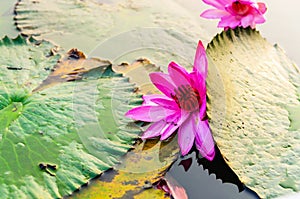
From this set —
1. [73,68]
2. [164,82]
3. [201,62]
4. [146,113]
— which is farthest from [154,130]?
[73,68]

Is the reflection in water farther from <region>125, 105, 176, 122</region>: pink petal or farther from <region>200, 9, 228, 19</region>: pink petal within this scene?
<region>200, 9, 228, 19</region>: pink petal

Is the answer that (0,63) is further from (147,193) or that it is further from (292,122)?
(292,122)

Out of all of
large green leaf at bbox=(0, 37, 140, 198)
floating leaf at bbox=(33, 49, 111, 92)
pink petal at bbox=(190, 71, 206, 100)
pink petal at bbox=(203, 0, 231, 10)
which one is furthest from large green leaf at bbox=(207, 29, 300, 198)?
floating leaf at bbox=(33, 49, 111, 92)

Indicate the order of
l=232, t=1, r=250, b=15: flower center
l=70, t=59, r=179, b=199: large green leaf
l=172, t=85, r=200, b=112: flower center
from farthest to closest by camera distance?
l=232, t=1, r=250, b=15: flower center < l=172, t=85, r=200, b=112: flower center < l=70, t=59, r=179, b=199: large green leaf

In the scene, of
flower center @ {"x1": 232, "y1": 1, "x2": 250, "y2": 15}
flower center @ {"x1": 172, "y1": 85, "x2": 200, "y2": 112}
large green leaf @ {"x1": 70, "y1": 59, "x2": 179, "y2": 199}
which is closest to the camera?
large green leaf @ {"x1": 70, "y1": 59, "x2": 179, "y2": 199}

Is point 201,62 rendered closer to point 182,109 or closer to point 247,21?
point 182,109

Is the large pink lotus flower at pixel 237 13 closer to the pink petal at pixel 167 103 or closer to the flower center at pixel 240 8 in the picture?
the flower center at pixel 240 8

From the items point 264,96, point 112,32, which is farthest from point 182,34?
point 264,96
